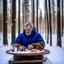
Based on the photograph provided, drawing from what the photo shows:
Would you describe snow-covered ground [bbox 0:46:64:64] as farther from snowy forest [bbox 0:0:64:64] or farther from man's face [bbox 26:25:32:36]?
man's face [bbox 26:25:32:36]

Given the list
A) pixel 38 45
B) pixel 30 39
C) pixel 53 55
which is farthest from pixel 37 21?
pixel 38 45

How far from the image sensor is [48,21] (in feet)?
14.0

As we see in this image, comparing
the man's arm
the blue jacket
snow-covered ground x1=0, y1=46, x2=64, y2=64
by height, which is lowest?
snow-covered ground x1=0, y1=46, x2=64, y2=64

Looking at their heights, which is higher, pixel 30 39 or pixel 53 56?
pixel 30 39

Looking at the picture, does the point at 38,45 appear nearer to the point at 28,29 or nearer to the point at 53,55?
the point at 28,29

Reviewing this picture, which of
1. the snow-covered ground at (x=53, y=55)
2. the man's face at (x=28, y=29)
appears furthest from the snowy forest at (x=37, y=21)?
the man's face at (x=28, y=29)

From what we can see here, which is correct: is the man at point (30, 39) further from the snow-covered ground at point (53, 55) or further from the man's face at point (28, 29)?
the snow-covered ground at point (53, 55)

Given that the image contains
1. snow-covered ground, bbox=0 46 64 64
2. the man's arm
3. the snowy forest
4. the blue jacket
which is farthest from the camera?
the snowy forest

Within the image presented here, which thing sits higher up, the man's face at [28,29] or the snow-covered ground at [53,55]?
the man's face at [28,29]

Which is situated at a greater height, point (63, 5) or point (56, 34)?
point (63, 5)

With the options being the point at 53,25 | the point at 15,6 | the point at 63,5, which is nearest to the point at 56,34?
the point at 53,25

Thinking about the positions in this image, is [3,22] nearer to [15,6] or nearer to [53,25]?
[15,6]

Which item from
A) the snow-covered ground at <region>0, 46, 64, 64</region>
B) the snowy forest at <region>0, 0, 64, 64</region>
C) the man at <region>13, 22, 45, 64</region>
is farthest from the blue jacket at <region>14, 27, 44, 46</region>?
the snowy forest at <region>0, 0, 64, 64</region>

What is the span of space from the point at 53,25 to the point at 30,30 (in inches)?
54.7
